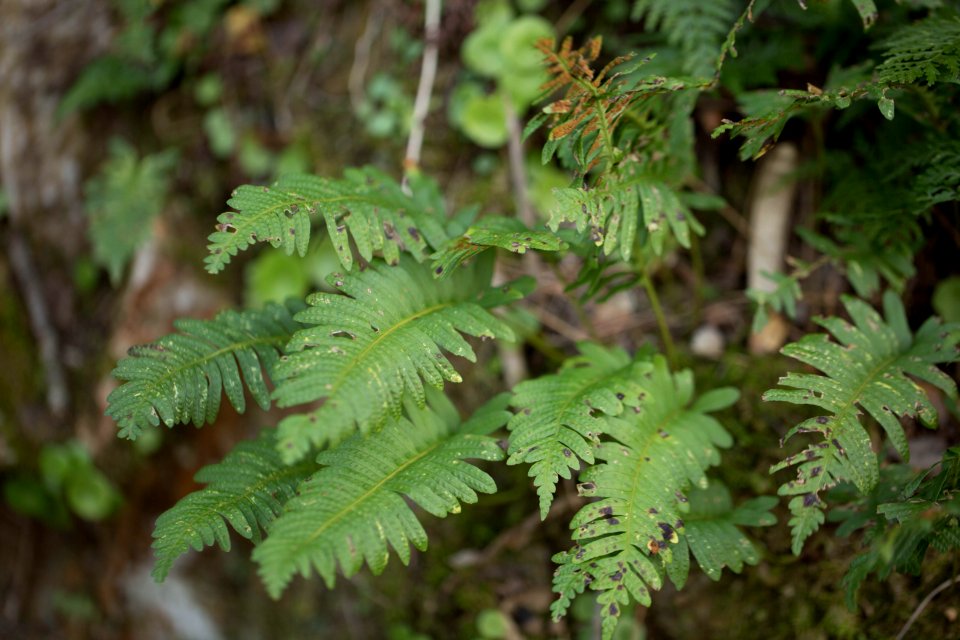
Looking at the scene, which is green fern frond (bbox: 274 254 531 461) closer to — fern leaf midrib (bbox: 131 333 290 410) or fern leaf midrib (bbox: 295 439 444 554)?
fern leaf midrib (bbox: 295 439 444 554)

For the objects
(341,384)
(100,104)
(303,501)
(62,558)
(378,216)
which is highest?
(100,104)

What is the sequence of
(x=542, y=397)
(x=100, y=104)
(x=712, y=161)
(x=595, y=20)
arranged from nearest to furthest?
(x=542, y=397) < (x=712, y=161) < (x=595, y=20) < (x=100, y=104)

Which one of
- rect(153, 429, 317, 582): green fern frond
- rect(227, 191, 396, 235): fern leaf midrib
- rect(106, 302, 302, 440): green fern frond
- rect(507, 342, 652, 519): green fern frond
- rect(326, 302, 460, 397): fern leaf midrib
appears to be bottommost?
rect(153, 429, 317, 582): green fern frond

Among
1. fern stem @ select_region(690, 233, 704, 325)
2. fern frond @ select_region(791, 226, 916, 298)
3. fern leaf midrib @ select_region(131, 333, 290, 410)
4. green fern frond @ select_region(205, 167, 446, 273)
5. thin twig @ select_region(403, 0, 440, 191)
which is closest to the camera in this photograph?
green fern frond @ select_region(205, 167, 446, 273)

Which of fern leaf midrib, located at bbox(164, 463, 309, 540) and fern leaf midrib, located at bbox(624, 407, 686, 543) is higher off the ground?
fern leaf midrib, located at bbox(624, 407, 686, 543)

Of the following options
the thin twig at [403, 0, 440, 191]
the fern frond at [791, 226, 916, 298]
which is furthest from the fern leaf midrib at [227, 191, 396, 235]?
the fern frond at [791, 226, 916, 298]

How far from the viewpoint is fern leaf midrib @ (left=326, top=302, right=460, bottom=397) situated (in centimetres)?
157

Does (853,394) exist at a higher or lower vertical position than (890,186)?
lower

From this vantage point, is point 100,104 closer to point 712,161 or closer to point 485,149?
point 485,149

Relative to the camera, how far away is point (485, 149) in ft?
10.8

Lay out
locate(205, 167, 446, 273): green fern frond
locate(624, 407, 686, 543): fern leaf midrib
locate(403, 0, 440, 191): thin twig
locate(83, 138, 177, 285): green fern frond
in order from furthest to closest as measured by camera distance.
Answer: locate(83, 138, 177, 285): green fern frond → locate(403, 0, 440, 191): thin twig → locate(205, 167, 446, 273): green fern frond → locate(624, 407, 686, 543): fern leaf midrib

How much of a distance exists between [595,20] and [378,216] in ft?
5.72

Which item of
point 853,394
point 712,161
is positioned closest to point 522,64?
point 712,161

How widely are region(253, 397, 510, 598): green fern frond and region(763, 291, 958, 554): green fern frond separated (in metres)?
0.71
